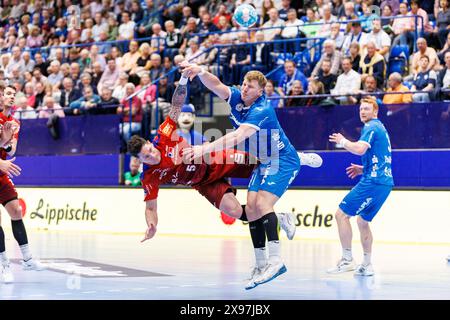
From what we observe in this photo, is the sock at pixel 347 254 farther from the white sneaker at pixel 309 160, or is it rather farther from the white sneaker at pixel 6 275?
the white sneaker at pixel 6 275

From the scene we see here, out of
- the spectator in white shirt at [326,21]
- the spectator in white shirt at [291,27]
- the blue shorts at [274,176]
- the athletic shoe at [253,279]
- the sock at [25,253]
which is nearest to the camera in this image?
the athletic shoe at [253,279]

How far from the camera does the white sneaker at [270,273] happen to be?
A: 9550 mm

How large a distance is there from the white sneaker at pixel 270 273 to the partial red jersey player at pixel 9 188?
2.94 metres

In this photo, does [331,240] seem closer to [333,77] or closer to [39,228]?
[333,77]

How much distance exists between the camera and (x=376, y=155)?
11539 millimetres

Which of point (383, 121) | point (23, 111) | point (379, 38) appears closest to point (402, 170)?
point (383, 121)

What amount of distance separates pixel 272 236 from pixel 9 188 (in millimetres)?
3458

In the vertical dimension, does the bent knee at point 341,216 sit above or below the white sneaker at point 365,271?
above

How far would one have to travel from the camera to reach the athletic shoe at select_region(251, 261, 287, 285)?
9549 mm

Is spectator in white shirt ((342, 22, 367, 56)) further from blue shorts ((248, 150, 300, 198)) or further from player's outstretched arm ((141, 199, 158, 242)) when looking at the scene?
player's outstretched arm ((141, 199, 158, 242))

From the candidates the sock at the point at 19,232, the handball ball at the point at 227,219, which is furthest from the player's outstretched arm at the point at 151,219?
the handball ball at the point at 227,219

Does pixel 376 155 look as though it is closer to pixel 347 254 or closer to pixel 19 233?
pixel 347 254

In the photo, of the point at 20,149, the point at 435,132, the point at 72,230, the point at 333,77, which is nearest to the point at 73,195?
the point at 72,230

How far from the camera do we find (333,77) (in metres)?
18.7
